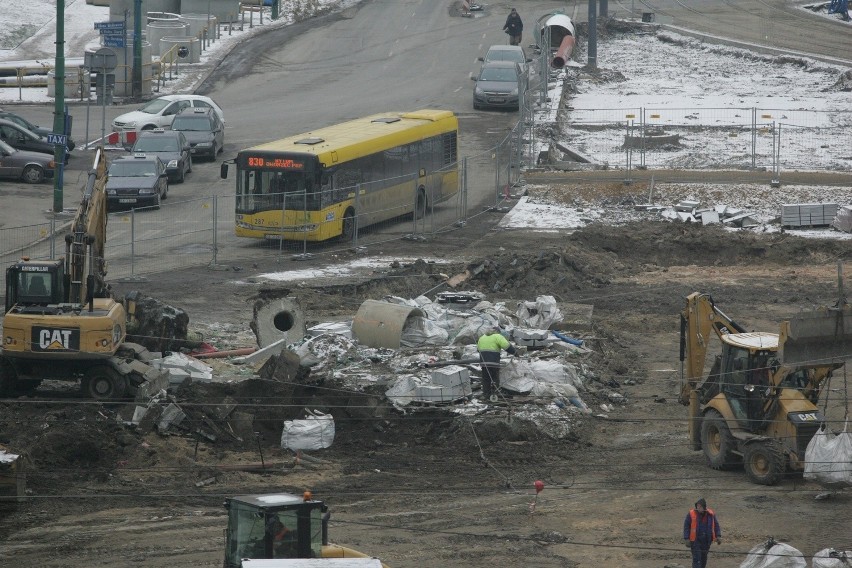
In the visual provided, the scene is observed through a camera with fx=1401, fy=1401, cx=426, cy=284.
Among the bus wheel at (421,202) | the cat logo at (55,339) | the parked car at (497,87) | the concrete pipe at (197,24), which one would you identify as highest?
the concrete pipe at (197,24)

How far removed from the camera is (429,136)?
3762 cm

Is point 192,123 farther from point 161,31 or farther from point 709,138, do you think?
point 709,138

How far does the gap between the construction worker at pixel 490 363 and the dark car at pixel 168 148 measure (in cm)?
1930

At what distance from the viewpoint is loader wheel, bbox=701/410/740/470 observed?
1900 centimetres

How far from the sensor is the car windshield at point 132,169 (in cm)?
3634

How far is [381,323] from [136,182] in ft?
46.3

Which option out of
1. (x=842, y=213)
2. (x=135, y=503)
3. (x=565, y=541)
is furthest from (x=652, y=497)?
(x=842, y=213)

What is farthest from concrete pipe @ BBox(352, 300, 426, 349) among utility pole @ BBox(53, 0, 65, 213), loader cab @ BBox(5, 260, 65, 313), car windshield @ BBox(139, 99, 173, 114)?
car windshield @ BBox(139, 99, 173, 114)

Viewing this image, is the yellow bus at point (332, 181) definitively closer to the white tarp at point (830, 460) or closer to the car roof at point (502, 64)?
the car roof at point (502, 64)

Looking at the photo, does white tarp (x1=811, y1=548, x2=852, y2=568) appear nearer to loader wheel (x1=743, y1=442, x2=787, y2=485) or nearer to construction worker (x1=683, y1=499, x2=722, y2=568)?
construction worker (x1=683, y1=499, x2=722, y2=568)

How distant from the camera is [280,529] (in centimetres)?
1267

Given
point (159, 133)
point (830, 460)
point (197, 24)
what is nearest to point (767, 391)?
point (830, 460)

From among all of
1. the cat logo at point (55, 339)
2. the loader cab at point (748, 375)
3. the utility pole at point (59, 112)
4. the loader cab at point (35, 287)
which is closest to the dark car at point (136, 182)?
the utility pole at point (59, 112)

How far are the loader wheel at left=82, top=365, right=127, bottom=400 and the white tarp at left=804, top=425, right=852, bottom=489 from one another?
10.1 metres
